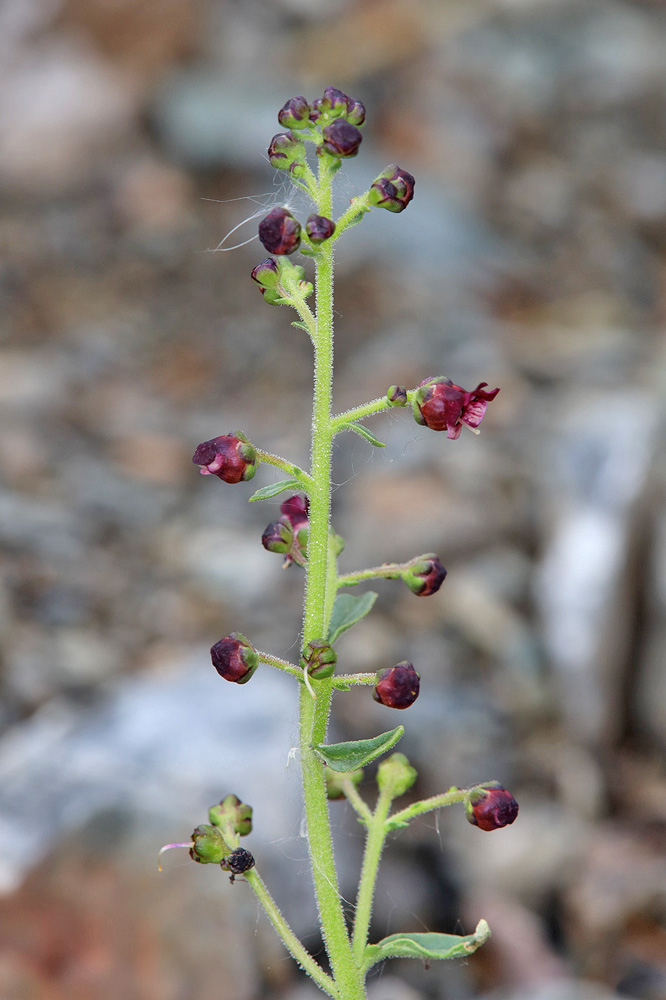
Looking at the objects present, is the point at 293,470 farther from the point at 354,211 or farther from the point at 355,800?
the point at 355,800

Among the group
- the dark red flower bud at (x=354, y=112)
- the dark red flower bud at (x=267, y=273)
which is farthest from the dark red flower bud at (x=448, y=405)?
the dark red flower bud at (x=354, y=112)

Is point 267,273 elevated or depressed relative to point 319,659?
elevated

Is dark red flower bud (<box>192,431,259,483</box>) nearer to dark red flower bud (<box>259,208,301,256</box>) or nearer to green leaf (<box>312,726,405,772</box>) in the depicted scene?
dark red flower bud (<box>259,208,301,256</box>)

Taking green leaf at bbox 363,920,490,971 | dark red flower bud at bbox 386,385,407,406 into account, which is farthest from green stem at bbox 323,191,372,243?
green leaf at bbox 363,920,490,971

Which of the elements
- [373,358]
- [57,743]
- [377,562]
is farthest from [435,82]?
[57,743]

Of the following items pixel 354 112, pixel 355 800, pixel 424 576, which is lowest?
pixel 355 800

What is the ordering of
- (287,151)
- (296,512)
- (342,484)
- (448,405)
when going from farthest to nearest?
(342,484) → (296,512) → (287,151) → (448,405)

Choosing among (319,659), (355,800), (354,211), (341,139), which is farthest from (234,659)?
(341,139)
